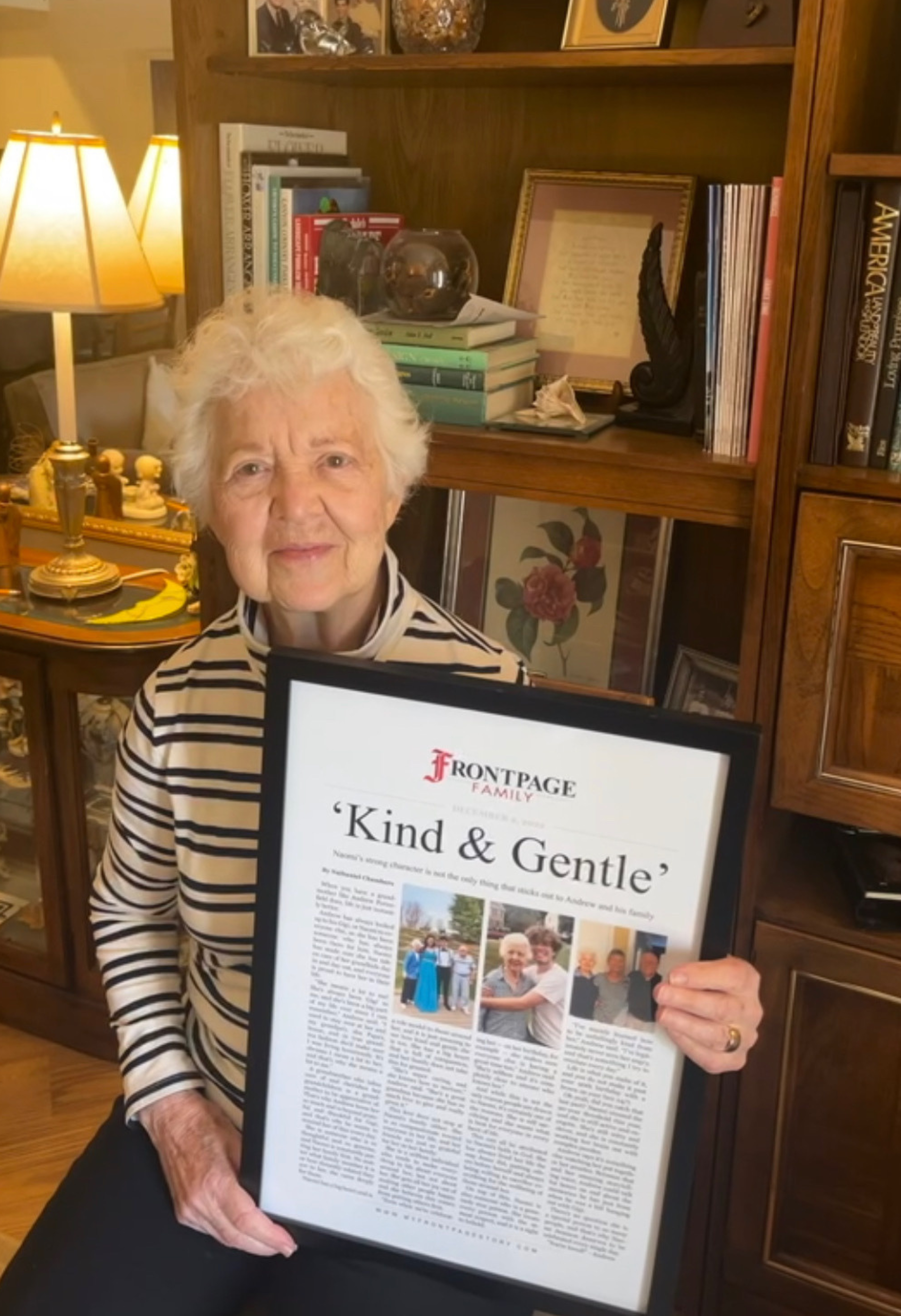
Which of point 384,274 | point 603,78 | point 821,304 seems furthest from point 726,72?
point 384,274

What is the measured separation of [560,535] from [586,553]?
46mm

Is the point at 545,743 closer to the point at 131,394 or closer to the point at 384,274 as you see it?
the point at 384,274

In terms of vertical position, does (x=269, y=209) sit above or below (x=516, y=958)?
above

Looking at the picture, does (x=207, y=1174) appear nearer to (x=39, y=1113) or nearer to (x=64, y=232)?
(x=39, y=1113)

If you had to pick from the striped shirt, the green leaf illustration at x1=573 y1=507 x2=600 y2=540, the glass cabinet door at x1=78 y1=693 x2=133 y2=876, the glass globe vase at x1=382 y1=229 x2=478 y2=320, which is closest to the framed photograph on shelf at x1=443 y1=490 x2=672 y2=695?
the green leaf illustration at x1=573 y1=507 x2=600 y2=540

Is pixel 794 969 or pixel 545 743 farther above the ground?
pixel 545 743

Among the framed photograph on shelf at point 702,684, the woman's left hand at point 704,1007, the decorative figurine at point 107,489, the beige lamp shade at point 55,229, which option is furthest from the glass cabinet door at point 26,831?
the woman's left hand at point 704,1007

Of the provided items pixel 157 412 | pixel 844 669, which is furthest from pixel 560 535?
pixel 157 412

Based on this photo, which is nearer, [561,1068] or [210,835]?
[561,1068]

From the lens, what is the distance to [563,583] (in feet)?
5.60

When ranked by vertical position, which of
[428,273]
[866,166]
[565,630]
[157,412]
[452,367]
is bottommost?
[565,630]

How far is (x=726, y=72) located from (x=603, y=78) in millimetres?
171

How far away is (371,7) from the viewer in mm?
1585

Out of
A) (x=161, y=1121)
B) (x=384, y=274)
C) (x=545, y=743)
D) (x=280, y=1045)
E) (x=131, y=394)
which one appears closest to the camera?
(x=545, y=743)
